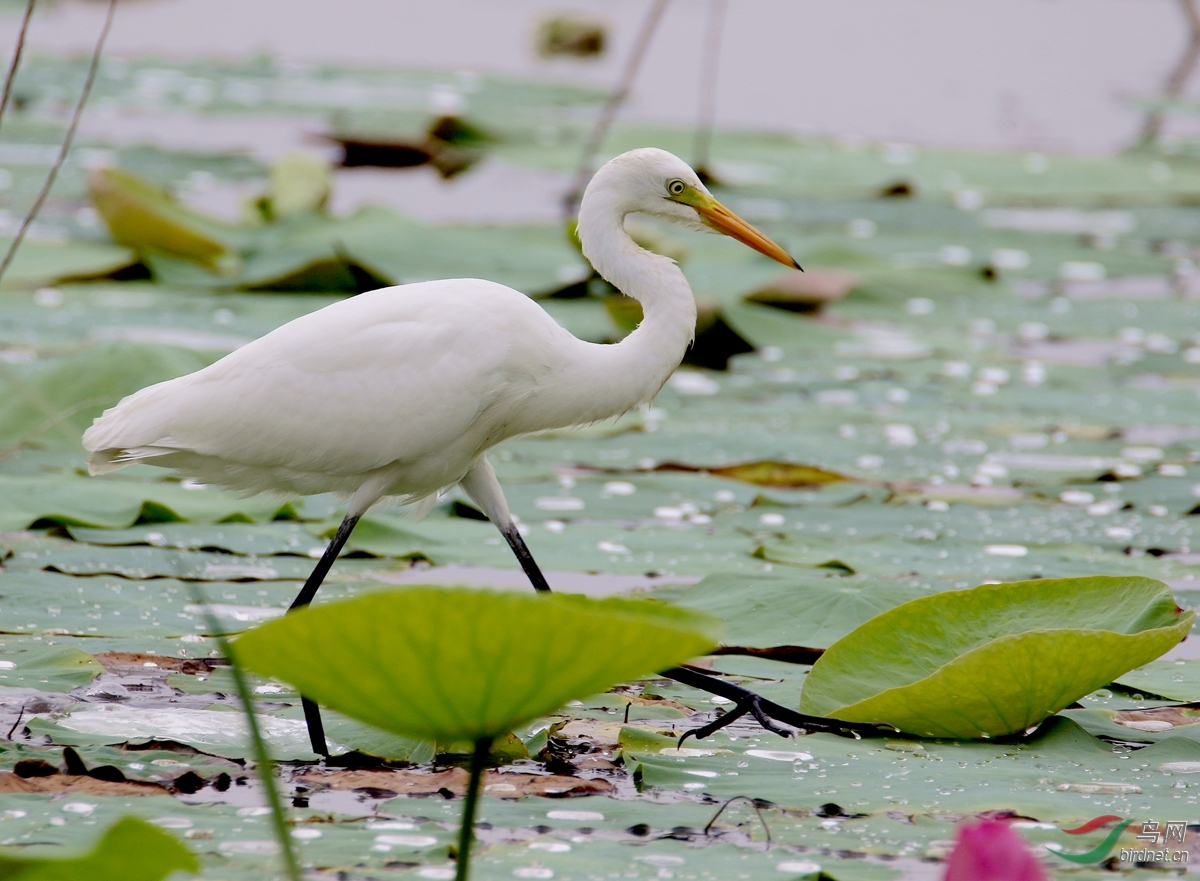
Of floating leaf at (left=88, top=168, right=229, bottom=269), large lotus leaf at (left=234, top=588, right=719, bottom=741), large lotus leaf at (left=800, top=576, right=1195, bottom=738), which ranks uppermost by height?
large lotus leaf at (left=234, top=588, right=719, bottom=741)

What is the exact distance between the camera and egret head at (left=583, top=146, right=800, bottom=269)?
139 inches

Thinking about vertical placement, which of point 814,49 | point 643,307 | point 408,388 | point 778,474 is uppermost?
point 643,307

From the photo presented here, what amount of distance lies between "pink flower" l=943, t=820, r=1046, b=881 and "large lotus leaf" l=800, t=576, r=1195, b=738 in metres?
1.34

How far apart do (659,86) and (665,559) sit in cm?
1150

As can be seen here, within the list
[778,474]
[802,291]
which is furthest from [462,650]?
[802,291]

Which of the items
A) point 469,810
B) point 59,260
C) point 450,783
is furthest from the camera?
point 59,260

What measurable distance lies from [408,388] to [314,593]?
1.48ft

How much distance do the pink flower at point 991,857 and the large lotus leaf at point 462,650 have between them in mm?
340

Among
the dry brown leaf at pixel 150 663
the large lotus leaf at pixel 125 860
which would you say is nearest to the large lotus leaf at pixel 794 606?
the dry brown leaf at pixel 150 663

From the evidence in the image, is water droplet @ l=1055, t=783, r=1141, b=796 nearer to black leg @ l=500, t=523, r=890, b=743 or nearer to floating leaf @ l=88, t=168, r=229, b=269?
black leg @ l=500, t=523, r=890, b=743

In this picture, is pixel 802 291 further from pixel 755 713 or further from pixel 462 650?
pixel 462 650

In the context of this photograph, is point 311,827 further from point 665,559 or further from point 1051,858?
point 665,559

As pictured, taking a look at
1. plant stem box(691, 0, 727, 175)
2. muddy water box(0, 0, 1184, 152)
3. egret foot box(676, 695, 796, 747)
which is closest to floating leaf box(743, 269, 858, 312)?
plant stem box(691, 0, 727, 175)

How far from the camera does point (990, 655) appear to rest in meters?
2.80
